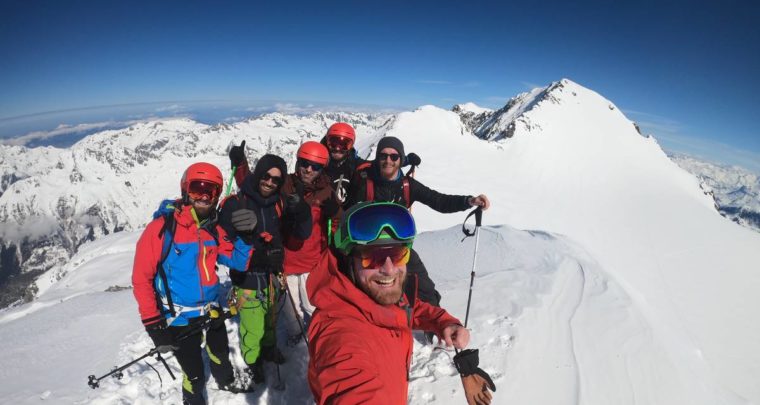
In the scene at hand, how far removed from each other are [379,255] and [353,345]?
0.84m

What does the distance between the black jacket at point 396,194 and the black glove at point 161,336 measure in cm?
335


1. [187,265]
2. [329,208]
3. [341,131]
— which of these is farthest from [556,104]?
[187,265]

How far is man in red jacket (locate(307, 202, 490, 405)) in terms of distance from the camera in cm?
230

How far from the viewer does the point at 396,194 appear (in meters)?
6.12

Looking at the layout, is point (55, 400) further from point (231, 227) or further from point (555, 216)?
point (555, 216)

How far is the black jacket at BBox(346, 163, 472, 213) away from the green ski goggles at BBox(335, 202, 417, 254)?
2.76 meters

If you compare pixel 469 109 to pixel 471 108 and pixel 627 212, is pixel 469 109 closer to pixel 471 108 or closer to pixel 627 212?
pixel 471 108

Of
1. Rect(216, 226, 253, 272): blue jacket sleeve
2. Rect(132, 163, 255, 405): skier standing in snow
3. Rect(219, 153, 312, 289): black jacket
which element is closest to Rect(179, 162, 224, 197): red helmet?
Rect(132, 163, 255, 405): skier standing in snow

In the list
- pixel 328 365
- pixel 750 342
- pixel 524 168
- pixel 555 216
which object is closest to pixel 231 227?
pixel 328 365

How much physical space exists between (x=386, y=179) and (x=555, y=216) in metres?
24.2

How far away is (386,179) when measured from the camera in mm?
6059

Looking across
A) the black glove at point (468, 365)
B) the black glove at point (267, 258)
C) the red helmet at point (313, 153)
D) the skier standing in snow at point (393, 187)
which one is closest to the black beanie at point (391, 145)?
the skier standing in snow at point (393, 187)

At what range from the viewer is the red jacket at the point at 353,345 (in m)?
2.25

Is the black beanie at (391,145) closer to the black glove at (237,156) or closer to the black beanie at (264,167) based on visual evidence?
the black beanie at (264,167)
